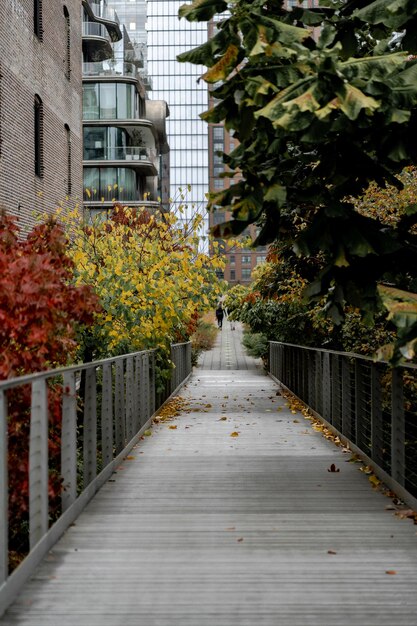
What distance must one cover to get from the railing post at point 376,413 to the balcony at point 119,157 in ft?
150

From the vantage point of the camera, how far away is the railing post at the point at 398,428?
321 inches

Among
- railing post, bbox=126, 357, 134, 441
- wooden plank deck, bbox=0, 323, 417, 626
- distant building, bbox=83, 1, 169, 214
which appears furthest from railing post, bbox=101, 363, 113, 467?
distant building, bbox=83, 1, 169, 214

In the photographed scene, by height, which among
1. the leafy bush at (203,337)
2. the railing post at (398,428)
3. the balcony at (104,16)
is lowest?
the leafy bush at (203,337)

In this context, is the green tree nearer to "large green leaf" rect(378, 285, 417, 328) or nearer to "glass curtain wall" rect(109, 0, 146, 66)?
"large green leaf" rect(378, 285, 417, 328)

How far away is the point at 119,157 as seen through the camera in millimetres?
54375

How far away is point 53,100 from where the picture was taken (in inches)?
816

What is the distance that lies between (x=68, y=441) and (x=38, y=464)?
42.8 inches

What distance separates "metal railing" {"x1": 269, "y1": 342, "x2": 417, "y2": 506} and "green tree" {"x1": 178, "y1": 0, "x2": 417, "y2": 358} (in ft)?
4.01

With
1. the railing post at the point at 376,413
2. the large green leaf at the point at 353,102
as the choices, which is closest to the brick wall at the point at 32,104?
the railing post at the point at 376,413

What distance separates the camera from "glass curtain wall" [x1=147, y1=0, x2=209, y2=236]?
118625 millimetres

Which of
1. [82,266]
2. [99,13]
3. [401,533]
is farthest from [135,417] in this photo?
[99,13]

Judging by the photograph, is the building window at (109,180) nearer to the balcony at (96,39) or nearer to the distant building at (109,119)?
the distant building at (109,119)

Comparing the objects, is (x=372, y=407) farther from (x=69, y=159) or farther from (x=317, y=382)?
(x=69, y=159)

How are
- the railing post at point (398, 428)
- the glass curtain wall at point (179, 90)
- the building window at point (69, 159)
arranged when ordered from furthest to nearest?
the glass curtain wall at point (179, 90) < the building window at point (69, 159) < the railing post at point (398, 428)
